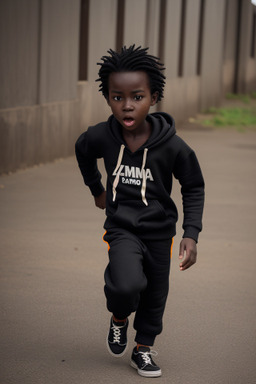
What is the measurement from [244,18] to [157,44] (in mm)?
14437

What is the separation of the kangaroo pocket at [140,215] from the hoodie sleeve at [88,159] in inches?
14.6

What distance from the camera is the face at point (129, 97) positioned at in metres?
4.04

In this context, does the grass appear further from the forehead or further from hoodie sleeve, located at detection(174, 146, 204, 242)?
the forehead

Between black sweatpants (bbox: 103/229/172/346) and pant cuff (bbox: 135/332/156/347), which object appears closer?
black sweatpants (bbox: 103/229/172/346)

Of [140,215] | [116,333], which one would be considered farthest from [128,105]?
[116,333]

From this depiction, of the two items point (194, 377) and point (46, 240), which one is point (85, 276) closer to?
point (46, 240)

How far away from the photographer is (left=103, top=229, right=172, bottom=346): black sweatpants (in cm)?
391

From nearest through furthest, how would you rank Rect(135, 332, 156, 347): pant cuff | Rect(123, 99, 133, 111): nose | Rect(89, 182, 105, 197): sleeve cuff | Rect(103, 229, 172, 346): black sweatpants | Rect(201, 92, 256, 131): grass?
Rect(103, 229, 172, 346): black sweatpants < Rect(123, 99, 133, 111): nose < Rect(135, 332, 156, 347): pant cuff < Rect(89, 182, 105, 197): sleeve cuff < Rect(201, 92, 256, 131): grass

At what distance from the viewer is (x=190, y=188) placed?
4.24 meters

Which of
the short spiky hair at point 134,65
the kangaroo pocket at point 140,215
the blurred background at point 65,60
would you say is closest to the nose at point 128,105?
the short spiky hair at point 134,65

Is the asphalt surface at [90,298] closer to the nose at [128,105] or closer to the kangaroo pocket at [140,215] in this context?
the kangaroo pocket at [140,215]

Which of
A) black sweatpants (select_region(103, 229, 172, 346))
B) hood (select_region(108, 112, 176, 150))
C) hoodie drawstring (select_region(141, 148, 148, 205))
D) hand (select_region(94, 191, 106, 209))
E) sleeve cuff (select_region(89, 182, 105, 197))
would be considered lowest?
black sweatpants (select_region(103, 229, 172, 346))

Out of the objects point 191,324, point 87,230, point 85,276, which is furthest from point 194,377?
point 87,230

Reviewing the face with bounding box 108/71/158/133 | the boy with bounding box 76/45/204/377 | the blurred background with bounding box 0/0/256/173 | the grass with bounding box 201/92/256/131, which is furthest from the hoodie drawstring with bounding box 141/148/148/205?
the grass with bounding box 201/92/256/131
